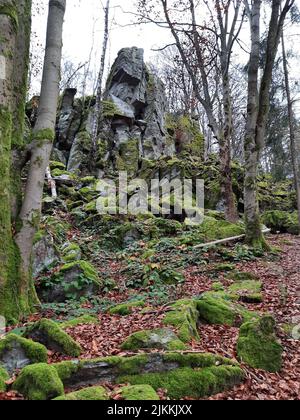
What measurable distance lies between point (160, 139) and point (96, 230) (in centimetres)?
1373

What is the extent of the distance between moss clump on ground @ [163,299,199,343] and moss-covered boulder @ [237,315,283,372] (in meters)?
0.63

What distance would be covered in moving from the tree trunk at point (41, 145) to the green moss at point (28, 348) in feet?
5.96

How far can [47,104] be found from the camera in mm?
5855

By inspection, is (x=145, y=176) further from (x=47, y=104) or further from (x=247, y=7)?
(x=47, y=104)

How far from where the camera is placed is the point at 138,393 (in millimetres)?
2863

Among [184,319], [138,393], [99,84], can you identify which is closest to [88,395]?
[138,393]

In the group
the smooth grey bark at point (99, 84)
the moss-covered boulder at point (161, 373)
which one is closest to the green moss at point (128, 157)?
Result: the smooth grey bark at point (99, 84)

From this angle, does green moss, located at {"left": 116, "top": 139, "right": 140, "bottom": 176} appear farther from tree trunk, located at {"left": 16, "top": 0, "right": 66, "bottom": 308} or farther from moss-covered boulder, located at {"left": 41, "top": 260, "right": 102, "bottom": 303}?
tree trunk, located at {"left": 16, "top": 0, "right": 66, "bottom": 308}

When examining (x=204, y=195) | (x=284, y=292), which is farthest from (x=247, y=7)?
(x=284, y=292)

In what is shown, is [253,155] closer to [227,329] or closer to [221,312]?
[221,312]

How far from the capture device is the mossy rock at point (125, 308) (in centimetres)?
556

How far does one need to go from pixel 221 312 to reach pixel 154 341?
1.71 m
